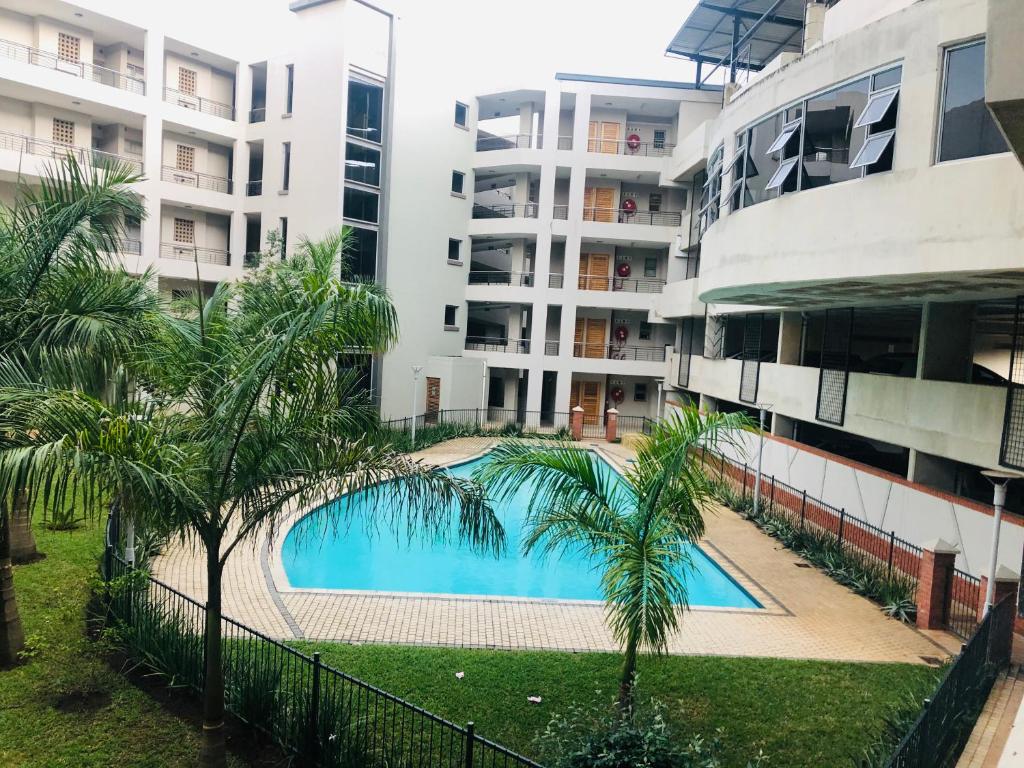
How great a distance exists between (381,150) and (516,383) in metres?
11.8

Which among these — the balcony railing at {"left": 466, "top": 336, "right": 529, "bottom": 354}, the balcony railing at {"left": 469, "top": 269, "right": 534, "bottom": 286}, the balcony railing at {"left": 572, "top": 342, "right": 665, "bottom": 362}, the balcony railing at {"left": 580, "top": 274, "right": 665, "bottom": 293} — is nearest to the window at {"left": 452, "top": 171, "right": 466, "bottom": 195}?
the balcony railing at {"left": 469, "top": 269, "right": 534, "bottom": 286}

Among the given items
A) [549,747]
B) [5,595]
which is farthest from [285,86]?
[549,747]

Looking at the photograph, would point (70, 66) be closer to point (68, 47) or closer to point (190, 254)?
point (68, 47)

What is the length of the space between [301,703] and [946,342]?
13404 millimetres

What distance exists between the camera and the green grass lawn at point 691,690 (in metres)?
7.42

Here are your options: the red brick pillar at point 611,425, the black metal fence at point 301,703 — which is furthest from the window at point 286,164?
the black metal fence at point 301,703

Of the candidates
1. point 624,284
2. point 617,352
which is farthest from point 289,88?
point 617,352

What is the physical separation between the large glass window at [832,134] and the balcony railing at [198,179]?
2411 cm

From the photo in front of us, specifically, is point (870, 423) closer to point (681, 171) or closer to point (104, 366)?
point (104, 366)

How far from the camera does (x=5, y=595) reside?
819cm

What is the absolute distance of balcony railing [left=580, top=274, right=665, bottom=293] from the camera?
105ft

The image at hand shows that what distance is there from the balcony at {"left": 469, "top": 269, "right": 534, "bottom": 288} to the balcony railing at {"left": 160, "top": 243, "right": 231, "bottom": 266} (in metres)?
10.5

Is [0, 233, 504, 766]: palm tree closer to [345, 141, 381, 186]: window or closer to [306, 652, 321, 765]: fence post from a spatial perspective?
[306, 652, 321, 765]: fence post

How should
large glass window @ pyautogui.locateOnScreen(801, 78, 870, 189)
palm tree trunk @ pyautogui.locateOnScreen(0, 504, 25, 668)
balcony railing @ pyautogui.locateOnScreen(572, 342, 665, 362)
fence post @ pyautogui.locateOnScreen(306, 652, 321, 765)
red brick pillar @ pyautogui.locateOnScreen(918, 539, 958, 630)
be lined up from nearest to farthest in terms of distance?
fence post @ pyautogui.locateOnScreen(306, 652, 321, 765) → palm tree trunk @ pyautogui.locateOnScreen(0, 504, 25, 668) → large glass window @ pyautogui.locateOnScreen(801, 78, 870, 189) → red brick pillar @ pyautogui.locateOnScreen(918, 539, 958, 630) → balcony railing @ pyautogui.locateOnScreen(572, 342, 665, 362)
